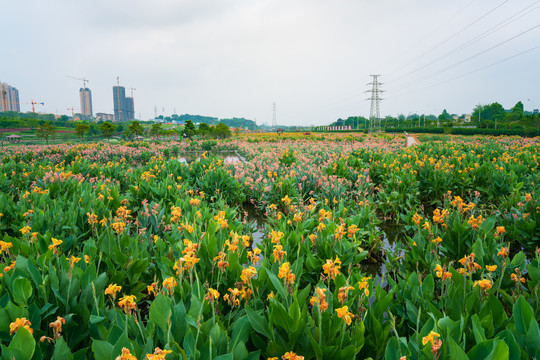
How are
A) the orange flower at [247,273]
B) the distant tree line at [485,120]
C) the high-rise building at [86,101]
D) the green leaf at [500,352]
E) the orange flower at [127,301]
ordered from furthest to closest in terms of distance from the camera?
the high-rise building at [86,101], the distant tree line at [485,120], the orange flower at [247,273], the orange flower at [127,301], the green leaf at [500,352]

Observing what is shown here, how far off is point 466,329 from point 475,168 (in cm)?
650

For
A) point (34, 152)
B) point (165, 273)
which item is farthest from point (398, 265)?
point (34, 152)

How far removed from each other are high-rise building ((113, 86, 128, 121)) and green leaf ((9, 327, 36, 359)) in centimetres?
15575

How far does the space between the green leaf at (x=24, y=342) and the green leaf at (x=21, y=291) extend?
567 mm

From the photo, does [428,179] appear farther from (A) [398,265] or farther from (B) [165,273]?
(B) [165,273]

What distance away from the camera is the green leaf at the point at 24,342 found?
4.42 feet

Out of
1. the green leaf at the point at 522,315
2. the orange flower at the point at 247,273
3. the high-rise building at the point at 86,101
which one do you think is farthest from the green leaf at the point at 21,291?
the high-rise building at the point at 86,101

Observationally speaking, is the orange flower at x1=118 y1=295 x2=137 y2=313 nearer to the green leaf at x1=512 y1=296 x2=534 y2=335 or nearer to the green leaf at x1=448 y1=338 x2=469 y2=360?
the green leaf at x1=448 y1=338 x2=469 y2=360

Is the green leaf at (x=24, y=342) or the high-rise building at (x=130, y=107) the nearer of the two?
the green leaf at (x=24, y=342)

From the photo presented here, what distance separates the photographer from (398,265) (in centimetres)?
301

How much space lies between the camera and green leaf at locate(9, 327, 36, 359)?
1.35 m

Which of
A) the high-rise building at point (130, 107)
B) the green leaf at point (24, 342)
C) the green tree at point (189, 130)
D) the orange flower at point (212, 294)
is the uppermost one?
the high-rise building at point (130, 107)

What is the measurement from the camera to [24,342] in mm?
1371

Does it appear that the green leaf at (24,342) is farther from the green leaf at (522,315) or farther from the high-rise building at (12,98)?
the high-rise building at (12,98)
